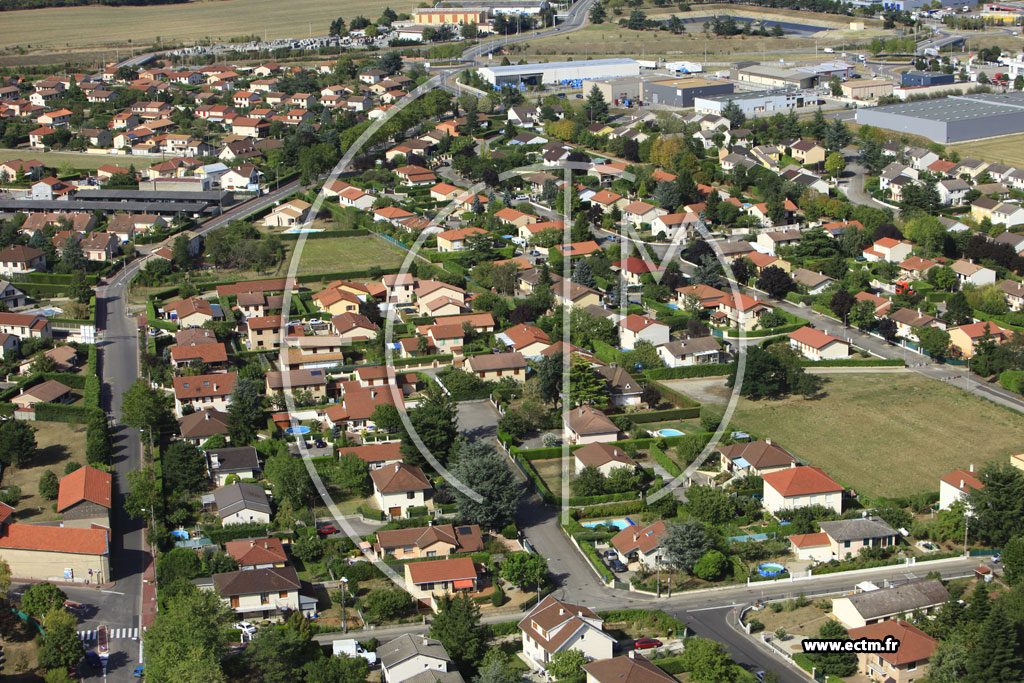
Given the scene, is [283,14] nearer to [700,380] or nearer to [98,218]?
[98,218]

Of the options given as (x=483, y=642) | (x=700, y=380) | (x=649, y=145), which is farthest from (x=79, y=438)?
(x=649, y=145)

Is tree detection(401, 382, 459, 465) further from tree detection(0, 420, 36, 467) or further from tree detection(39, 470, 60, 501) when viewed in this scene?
tree detection(0, 420, 36, 467)

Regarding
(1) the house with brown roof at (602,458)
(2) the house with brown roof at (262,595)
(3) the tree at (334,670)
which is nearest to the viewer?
(3) the tree at (334,670)

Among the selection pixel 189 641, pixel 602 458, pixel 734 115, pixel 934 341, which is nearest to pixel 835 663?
pixel 602 458

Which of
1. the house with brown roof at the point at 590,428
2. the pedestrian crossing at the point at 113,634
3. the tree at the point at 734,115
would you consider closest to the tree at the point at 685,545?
the house with brown roof at the point at 590,428

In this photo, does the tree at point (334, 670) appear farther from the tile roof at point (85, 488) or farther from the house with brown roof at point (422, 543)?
the tile roof at point (85, 488)

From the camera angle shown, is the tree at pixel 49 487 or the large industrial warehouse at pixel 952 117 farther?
the large industrial warehouse at pixel 952 117

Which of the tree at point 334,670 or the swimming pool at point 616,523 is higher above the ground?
the tree at point 334,670
